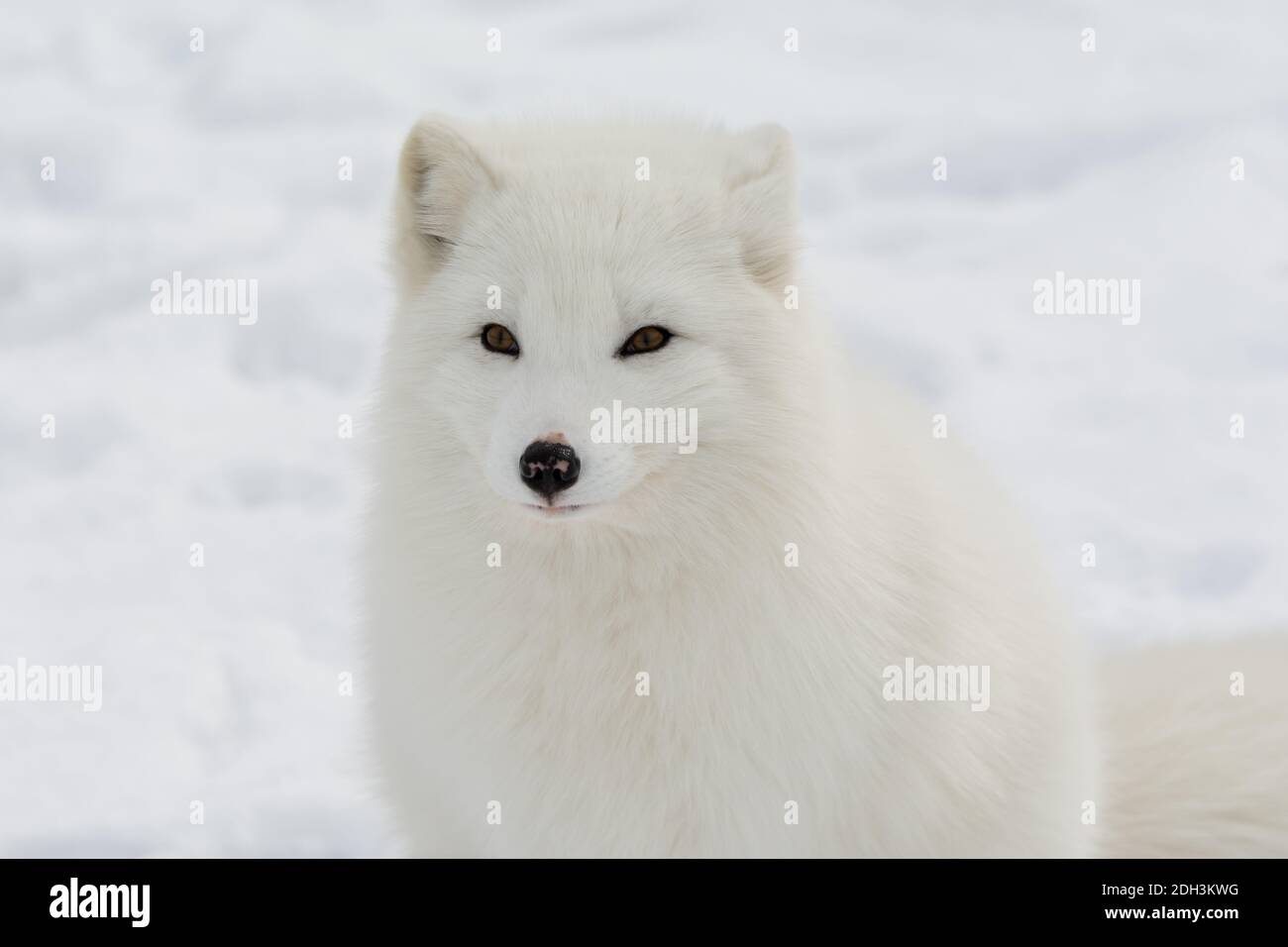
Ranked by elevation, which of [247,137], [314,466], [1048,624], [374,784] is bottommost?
[374,784]

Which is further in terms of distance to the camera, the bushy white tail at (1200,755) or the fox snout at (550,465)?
the bushy white tail at (1200,755)

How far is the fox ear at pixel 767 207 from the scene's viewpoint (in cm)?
366

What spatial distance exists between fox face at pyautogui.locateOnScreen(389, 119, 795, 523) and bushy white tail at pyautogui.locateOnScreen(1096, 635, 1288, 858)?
5.27ft

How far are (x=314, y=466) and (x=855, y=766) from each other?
11.7ft

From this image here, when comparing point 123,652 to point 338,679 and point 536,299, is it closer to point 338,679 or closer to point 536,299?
point 338,679

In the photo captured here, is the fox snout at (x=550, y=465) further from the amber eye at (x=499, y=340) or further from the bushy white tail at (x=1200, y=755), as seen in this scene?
the bushy white tail at (x=1200, y=755)

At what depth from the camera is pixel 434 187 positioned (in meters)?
3.76

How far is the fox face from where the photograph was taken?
10.9 feet

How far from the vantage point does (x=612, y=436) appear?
3299 millimetres

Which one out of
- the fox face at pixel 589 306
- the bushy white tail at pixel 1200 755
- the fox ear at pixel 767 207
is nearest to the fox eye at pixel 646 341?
the fox face at pixel 589 306

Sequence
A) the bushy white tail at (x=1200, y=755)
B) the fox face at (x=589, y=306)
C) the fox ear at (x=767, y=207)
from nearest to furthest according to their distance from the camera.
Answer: the fox face at (x=589, y=306), the fox ear at (x=767, y=207), the bushy white tail at (x=1200, y=755)

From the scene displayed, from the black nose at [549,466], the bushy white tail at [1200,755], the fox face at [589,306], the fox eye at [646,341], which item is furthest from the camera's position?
the bushy white tail at [1200,755]

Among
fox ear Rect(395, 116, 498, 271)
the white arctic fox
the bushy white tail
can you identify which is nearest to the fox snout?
the white arctic fox

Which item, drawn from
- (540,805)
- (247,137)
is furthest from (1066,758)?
(247,137)
